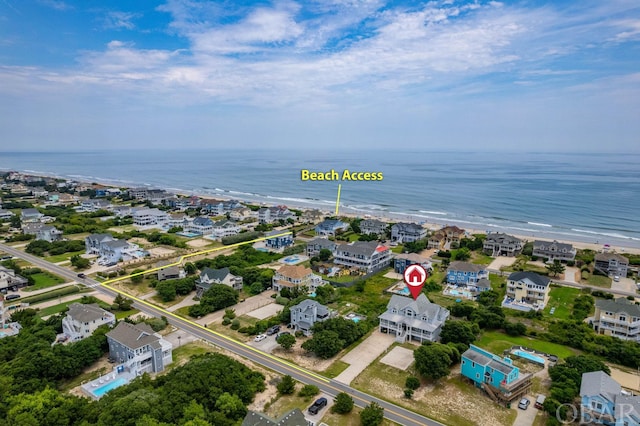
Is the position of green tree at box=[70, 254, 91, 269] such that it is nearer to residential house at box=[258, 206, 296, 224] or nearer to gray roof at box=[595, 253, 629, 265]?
residential house at box=[258, 206, 296, 224]

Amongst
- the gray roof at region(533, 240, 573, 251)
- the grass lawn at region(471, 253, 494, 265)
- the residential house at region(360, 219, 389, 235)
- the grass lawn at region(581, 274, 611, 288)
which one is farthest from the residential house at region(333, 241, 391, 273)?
the grass lawn at region(581, 274, 611, 288)

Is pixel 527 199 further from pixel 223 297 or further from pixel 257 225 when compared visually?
pixel 223 297

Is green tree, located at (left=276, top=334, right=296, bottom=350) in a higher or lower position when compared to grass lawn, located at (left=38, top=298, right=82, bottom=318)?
higher

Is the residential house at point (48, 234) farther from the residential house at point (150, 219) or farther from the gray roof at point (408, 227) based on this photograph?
the gray roof at point (408, 227)

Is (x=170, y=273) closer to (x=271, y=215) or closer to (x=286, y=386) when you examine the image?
(x=286, y=386)

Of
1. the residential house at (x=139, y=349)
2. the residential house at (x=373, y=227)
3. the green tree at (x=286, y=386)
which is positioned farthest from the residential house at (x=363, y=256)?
the residential house at (x=139, y=349)

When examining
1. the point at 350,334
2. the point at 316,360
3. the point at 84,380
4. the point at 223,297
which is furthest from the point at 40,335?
the point at 350,334

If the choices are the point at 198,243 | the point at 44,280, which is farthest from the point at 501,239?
the point at 44,280
